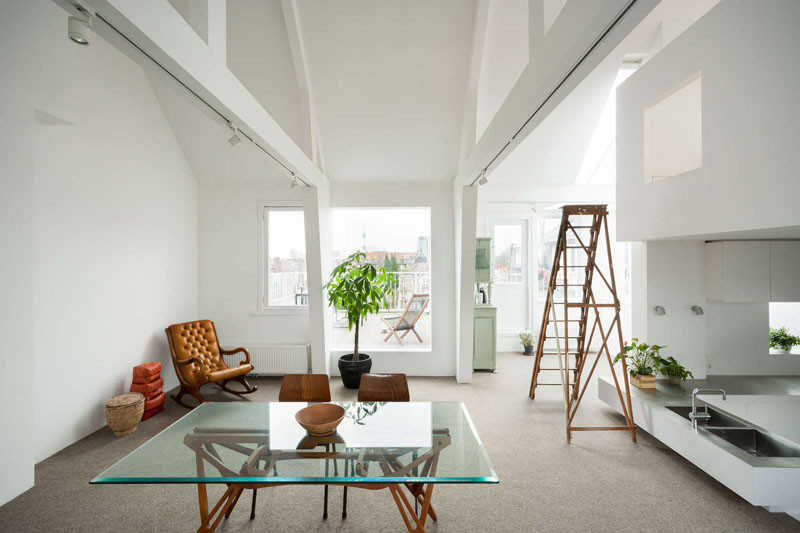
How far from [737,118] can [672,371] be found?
7.70ft

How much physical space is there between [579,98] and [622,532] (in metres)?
4.87

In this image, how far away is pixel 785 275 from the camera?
11.2ft

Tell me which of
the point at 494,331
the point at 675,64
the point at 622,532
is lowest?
the point at 622,532

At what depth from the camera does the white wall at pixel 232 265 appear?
5.13 m

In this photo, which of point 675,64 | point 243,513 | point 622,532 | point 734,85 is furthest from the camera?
point 675,64

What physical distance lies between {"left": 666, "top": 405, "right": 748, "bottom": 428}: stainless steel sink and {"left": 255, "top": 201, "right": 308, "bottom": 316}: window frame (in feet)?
14.0

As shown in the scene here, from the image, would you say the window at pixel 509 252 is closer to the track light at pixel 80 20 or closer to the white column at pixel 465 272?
the white column at pixel 465 272

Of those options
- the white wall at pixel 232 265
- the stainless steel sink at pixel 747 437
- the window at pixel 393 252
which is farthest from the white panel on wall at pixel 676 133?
the white wall at pixel 232 265

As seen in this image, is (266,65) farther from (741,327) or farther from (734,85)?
(741,327)

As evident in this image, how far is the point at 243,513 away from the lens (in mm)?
2328

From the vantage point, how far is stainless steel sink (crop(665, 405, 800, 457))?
2.55 meters

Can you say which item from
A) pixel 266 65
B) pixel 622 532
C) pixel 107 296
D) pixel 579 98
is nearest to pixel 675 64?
pixel 579 98

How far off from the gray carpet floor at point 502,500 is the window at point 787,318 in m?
2.36

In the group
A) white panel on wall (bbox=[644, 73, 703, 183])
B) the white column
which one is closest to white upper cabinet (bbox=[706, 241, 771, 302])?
white panel on wall (bbox=[644, 73, 703, 183])
